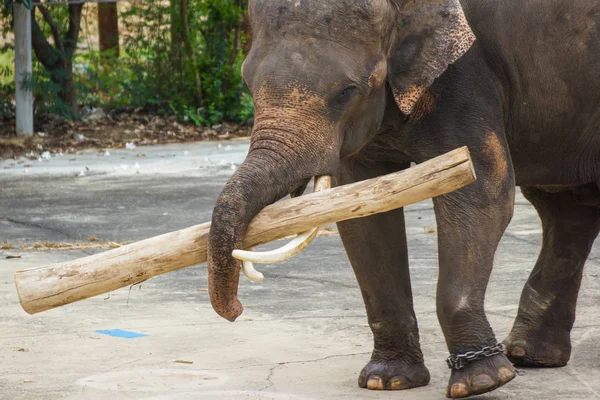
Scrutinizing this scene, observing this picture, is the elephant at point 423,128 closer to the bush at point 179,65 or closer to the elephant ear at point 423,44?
the elephant ear at point 423,44

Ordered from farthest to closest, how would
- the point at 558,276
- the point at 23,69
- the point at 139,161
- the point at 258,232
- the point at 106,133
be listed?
the point at 106,133
the point at 23,69
the point at 139,161
the point at 558,276
the point at 258,232

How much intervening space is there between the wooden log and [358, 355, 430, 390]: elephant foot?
1.17 meters

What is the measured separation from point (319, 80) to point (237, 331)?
1953 millimetres

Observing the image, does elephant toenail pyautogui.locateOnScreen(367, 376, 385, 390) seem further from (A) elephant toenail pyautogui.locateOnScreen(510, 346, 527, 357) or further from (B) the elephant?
(A) elephant toenail pyautogui.locateOnScreen(510, 346, 527, 357)

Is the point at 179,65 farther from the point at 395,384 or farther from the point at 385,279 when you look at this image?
the point at 395,384

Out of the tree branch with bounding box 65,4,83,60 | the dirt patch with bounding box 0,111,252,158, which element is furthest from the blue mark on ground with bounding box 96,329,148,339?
the tree branch with bounding box 65,4,83,60

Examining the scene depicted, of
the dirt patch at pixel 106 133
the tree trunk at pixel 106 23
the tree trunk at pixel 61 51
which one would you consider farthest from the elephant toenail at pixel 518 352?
the tree trunk at pixel 106 23

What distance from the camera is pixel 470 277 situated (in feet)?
15.4

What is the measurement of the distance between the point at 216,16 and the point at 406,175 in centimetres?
1408

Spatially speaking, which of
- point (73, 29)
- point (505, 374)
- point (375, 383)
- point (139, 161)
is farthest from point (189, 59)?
point (505, 374)

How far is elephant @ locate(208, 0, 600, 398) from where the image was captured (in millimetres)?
4391

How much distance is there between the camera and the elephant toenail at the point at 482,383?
4.62m

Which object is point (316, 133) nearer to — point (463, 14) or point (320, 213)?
point (320, 213)

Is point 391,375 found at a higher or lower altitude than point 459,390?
lower
